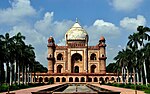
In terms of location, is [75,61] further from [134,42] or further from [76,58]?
[134,42]

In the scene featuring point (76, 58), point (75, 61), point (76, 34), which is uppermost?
point (76, 34)

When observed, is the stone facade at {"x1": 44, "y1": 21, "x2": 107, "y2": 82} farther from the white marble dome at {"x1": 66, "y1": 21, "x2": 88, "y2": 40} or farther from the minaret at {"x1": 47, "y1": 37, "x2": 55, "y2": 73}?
the white marble dome at {"x1": 66, "y1": 21, "x2": 88, "y2": 40}

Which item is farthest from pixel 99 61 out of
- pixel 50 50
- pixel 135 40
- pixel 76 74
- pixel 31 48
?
pixel 135 40

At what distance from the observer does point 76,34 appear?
69.1m

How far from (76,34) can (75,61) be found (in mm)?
6948

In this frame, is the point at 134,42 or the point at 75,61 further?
the point at 75,61

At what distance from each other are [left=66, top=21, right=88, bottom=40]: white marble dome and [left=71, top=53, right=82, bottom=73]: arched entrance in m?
4.51

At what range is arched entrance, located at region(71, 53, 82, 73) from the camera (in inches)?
2594

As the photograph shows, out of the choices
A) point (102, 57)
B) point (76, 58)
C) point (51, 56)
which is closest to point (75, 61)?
point (76, 58)

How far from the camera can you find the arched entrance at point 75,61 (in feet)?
216

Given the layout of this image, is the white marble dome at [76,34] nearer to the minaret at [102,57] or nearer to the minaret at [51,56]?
the minaret at [51,56]

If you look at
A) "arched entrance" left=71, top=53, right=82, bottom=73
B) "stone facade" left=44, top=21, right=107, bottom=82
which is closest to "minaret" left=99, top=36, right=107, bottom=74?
"stone facade" left=44, top=21, right=107, bottom=82

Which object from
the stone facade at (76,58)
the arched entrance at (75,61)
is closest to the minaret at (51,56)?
the stone facade at (76,58)

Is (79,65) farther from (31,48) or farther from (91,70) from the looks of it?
(31,48)
